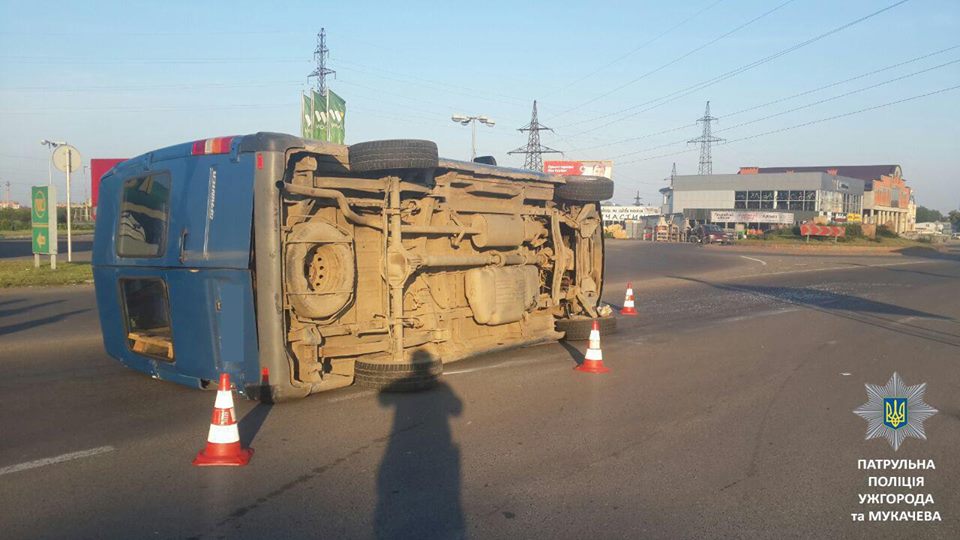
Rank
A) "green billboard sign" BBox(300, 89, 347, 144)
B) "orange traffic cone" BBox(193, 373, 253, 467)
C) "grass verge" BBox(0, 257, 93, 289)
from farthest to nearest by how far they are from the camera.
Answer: "green billboard sign" BBox(300, 89, 347, 144) → "grass verge" BBox(0, 257, 93, 289) → "orange traffic cone" BBox(193, 373, 253, 467)

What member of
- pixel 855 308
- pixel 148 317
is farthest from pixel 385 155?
pixel 855 308

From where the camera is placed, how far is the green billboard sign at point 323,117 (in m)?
19.0

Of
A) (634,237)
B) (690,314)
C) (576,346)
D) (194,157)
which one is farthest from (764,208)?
(194,157)

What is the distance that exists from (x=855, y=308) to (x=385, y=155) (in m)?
12.2

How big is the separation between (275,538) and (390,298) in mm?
3874

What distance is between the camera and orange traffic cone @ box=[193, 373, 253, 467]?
5207mm

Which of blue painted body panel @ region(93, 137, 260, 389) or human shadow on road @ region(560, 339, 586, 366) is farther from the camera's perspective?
human shadow on road @ region(560, 339, 586, 366)

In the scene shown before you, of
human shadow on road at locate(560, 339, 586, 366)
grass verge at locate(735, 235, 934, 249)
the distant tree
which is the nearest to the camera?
human shadow on road at locate(560, 339, 586, 366)

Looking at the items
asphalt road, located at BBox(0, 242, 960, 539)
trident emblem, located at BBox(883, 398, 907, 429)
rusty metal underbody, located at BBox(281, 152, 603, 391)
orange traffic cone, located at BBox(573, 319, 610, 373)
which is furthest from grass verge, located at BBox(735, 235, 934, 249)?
trident emblem, located at BBox(883, 398, 907, 429)

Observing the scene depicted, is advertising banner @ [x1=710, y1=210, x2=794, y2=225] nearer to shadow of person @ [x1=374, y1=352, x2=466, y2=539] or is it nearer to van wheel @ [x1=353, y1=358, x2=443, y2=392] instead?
van wheel @ [x1=353, y1=358, x2=443, y2=392]

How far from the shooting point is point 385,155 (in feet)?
23.6

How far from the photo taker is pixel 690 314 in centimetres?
1464

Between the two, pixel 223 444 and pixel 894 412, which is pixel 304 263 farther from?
pixel 894 412

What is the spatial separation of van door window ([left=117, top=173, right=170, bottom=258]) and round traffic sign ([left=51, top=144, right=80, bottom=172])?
14.0m
